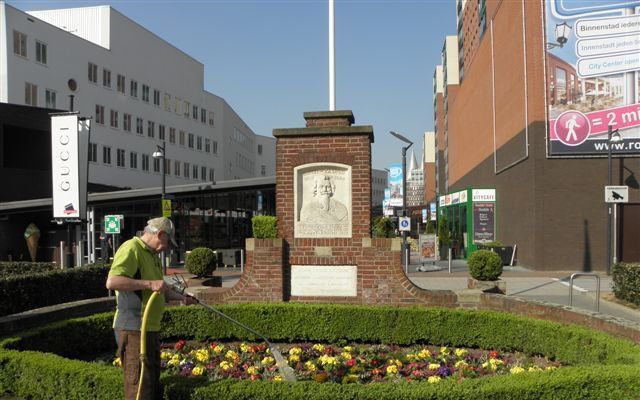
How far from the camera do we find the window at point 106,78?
43.4 metres

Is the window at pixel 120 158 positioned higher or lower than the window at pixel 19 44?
lower

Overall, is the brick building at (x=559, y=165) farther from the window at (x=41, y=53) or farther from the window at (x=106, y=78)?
the window at (x=106, y=78)

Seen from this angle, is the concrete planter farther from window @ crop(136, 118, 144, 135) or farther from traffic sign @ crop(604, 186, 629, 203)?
window @ crop(136, 118, 144, 135)

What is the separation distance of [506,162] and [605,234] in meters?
7.95

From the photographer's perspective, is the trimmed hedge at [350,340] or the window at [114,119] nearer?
the trimmed hedge at [350,340]

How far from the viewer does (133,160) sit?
4759 centimetres

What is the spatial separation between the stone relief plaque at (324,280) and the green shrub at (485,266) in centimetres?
402

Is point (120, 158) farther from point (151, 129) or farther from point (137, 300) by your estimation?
point (137, 300)

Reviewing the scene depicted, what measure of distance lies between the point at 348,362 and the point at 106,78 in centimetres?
4243

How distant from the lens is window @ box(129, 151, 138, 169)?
4708 cm

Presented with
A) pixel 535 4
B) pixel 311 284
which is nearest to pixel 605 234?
pixel 535 4

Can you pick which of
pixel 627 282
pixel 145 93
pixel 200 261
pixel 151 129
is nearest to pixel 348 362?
pixel 200 261

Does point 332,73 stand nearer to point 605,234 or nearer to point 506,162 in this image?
point 605,234

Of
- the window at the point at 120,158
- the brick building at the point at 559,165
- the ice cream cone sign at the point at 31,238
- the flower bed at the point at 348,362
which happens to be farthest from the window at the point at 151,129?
the flower bed at the point at 348,362
